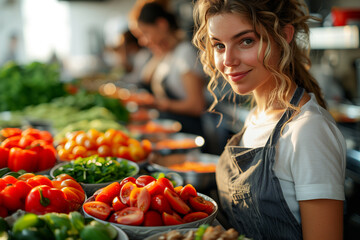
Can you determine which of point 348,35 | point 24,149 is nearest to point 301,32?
point 24,149

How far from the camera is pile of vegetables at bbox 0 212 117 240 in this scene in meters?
1.08

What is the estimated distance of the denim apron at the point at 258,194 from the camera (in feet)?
4.99

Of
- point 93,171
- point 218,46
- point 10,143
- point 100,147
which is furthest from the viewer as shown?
point 100,147

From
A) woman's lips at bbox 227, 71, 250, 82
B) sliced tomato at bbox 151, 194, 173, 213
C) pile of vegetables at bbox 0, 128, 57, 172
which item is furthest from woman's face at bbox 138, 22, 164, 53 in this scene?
sliced tomato at bbox 151, 194, 173, 213

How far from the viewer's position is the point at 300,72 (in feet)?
5.84

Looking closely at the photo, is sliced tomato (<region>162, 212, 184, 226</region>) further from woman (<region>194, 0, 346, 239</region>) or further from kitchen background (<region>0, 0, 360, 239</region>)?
kitchen background (<region>0, 0, 360, 239</region>)

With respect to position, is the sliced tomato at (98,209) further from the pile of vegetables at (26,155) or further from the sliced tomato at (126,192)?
the pile of vegetables at (26,155)

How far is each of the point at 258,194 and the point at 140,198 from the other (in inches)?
21.1

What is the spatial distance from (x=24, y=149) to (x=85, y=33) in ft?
38.6

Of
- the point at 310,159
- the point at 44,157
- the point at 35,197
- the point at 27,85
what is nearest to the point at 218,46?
the point at 310,159

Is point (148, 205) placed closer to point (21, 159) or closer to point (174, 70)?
point (21, 159)

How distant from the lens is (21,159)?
1870mm

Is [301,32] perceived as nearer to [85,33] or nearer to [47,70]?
[47,70]

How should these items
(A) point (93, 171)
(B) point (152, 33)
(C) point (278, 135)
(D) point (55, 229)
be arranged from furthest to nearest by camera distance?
(B) point (152, 33)
(A) point (93, 171)
(C) point (278, 135)
(D) point (55, 229)
